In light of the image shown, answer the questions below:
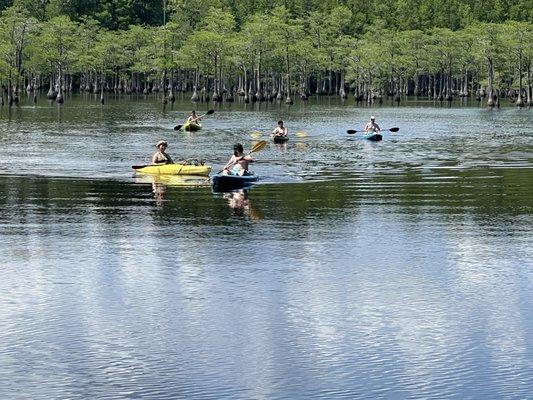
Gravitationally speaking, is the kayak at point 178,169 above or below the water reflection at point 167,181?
above

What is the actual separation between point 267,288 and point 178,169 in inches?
923

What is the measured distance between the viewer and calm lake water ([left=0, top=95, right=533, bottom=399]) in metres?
15.6

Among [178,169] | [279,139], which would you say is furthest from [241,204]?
[279,139]

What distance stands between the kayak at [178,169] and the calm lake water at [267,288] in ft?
2.83

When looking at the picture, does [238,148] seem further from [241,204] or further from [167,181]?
[241,204]

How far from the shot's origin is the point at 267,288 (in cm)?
2105

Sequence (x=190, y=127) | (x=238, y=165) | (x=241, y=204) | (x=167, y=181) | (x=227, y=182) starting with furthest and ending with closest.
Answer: (x=190, y=127)
(x=167, y=181)
(x=238, y=165)
(x=227, y=182)
(x=241, y=204)

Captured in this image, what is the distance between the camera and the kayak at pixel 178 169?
144 feet

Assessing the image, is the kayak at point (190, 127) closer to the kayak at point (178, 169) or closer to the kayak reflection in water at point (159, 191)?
the kayak at point (178, 169)

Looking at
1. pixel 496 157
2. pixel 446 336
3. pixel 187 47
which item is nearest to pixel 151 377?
pixel 446 336

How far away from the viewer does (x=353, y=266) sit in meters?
23.5

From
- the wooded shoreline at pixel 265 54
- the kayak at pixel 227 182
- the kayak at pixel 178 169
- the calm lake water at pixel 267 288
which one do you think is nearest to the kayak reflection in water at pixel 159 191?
the calm lake water at pixel 267 288

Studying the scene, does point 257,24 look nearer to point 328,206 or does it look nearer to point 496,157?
point 496,157

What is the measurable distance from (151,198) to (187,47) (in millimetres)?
142781
